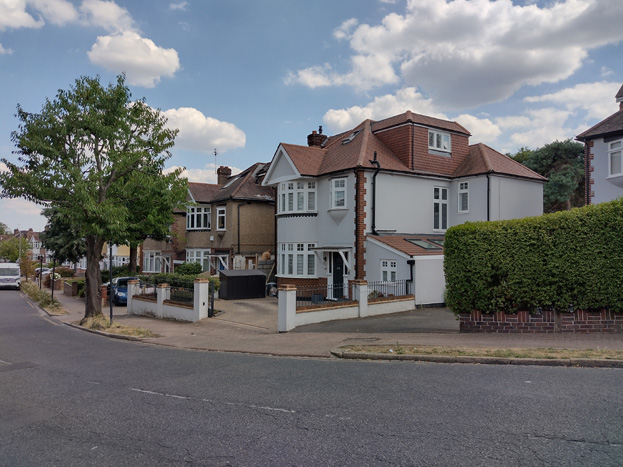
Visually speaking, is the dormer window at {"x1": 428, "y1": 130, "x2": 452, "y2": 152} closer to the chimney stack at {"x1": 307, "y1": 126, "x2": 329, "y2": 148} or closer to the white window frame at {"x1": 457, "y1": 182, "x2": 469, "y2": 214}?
the white window frame at {"x1": 457, "y1": 182, "x2": 469, "y2": 214}

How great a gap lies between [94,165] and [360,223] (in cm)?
1143

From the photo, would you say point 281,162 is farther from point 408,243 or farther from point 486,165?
point 486,165

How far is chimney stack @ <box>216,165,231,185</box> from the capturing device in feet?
128

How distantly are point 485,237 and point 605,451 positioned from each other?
8.44 meters

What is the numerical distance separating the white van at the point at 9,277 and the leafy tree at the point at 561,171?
49.2 m

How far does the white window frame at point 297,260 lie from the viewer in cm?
2491

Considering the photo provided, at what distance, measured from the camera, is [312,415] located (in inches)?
248

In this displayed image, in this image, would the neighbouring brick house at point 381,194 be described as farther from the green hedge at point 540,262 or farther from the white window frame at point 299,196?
the green hedge at point 540,262

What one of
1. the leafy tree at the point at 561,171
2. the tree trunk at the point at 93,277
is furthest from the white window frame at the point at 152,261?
the leafy tree at the point at 561,171

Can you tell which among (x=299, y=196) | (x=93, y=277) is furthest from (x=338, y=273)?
(x=93, y=277)

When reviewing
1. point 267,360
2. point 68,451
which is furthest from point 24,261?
point 68,451

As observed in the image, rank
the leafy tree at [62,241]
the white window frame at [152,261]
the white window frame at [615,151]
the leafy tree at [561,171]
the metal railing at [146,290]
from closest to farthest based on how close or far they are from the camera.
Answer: the white window frame at [615,151], the metal railing at [146,290], the leafy tree at [62,241], the leafy tree at [561,171], the white window frame at [152,261]

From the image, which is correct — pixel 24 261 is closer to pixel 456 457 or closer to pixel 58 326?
pixel 58 326

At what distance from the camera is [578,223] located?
11.9 meters
